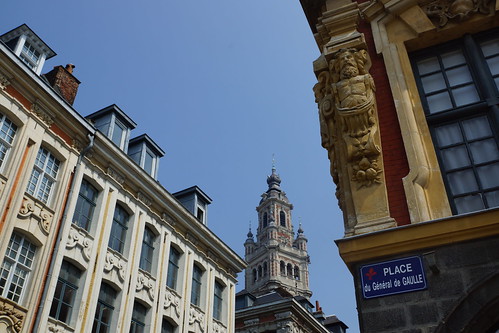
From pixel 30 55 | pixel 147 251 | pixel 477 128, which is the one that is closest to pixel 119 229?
pixel 147 251

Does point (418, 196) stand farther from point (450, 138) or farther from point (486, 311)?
point (486, 311)

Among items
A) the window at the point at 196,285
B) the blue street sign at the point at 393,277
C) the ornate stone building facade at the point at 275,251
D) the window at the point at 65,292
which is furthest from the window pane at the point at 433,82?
Result: the ornate stone building facade at the point at 275,251

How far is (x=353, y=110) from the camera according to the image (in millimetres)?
7406

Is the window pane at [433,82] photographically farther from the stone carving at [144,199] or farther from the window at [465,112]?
the stone carving at [144,199]

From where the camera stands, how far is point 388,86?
7.99 meters

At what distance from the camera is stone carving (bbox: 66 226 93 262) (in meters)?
15.0

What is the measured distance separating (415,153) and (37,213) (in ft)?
38.2

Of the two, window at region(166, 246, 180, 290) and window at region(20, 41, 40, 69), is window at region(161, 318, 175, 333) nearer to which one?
window at region(166, 246, 180, 290)

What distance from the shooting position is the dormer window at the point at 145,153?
21.1 m

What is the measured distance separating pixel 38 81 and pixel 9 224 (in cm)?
496

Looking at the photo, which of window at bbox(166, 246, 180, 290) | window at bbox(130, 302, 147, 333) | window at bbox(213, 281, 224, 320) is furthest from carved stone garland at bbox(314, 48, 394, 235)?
window at bbox(213, 281, 224, 320)

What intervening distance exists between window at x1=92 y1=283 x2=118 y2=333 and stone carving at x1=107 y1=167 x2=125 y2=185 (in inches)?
160

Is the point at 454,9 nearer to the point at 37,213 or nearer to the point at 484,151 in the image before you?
the point at 484,151

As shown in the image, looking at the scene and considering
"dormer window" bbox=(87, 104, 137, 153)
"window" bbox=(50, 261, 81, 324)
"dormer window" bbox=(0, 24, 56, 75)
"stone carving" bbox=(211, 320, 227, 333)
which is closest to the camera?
"window" bbox=(50, 261, 81, 324)
